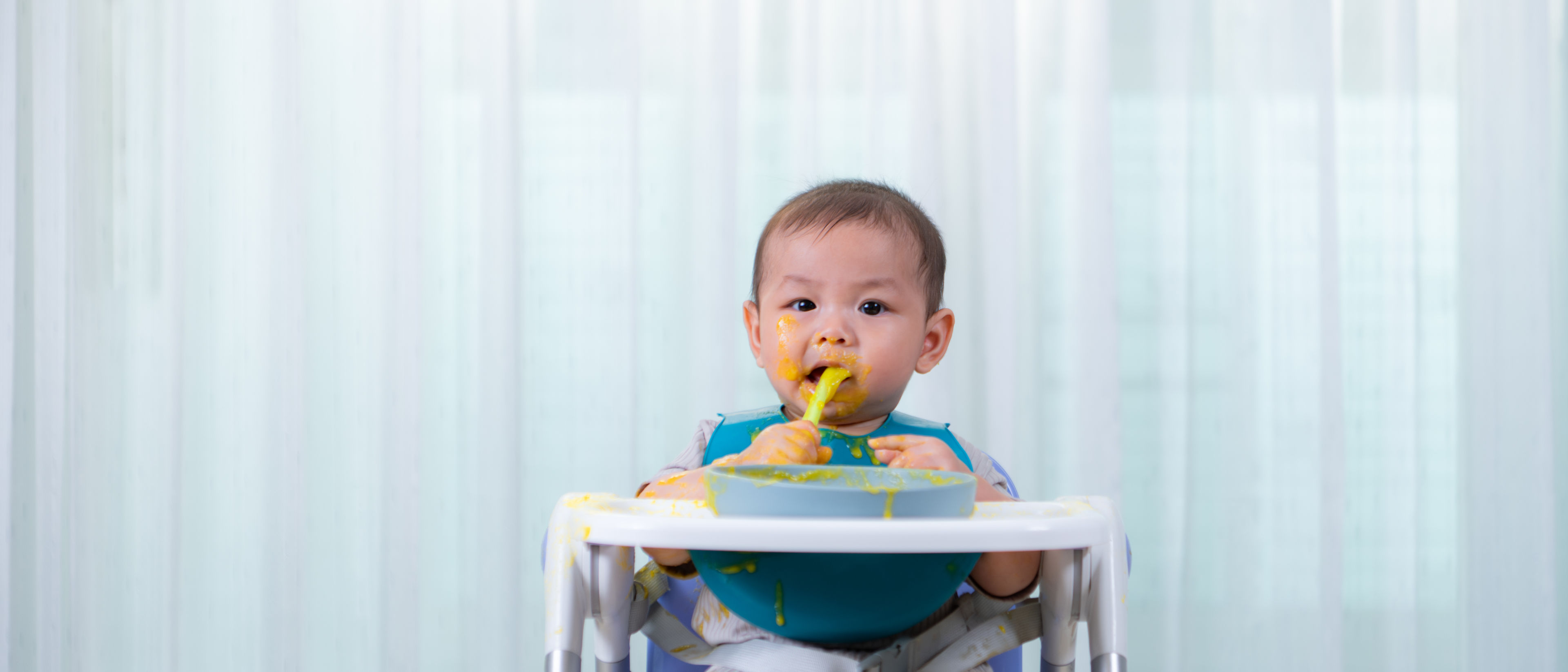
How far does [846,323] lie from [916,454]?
16 cm

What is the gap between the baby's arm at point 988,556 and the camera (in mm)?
686

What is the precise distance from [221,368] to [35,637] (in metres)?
0.50

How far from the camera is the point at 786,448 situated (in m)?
0.67

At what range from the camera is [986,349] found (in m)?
1.42

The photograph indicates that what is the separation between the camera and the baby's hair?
0.88 m

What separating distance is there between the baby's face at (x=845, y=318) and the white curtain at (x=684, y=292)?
0.55 meters

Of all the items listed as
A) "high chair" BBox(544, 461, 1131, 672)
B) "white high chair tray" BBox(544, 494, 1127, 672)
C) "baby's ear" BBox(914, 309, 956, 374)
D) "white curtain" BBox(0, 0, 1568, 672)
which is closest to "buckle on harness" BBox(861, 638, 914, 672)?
"high chair" BBox(544, 461, 1131, 672)

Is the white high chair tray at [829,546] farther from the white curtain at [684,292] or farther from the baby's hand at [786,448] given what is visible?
the white curtain at [684,292]

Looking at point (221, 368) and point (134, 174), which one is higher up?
point (134, 174)

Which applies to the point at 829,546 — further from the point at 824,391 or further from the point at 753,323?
the point at 753,323

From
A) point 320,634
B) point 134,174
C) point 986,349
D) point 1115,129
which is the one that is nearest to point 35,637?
point 320,634

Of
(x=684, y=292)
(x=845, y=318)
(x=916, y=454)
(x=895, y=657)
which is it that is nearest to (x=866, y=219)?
(x=845, y=318)

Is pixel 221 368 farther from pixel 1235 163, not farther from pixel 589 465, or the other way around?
pixel 1235 163

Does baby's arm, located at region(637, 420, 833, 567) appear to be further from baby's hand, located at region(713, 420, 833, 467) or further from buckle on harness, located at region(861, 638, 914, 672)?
buckle on harness, located at region(861, 638, 914, 672)
